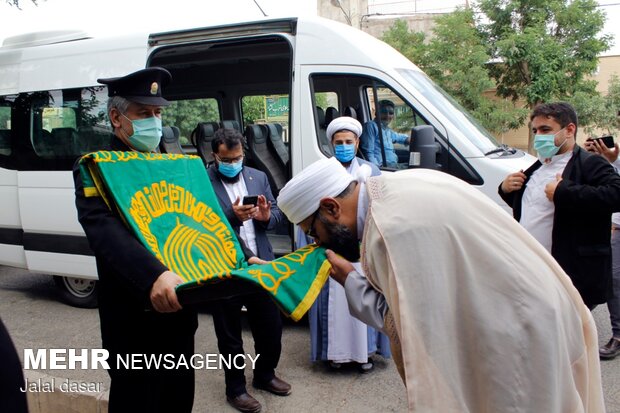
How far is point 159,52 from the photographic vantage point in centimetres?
510

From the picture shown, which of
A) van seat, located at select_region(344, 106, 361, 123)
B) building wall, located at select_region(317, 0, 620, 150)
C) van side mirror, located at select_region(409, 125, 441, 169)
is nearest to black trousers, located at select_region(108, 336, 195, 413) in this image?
van side mirror, located at select_region(409, 125, 441, 169)

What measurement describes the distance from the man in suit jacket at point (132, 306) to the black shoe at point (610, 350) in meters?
3.17

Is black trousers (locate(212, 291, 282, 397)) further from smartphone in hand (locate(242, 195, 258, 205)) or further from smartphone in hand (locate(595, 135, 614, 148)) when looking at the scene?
smartphone in hand (locate(595, 135, 614, 148))

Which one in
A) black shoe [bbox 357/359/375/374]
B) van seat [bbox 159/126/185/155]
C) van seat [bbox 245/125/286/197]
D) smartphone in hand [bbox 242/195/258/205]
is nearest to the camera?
smartphone in hand [bbox 242/195/258/205]

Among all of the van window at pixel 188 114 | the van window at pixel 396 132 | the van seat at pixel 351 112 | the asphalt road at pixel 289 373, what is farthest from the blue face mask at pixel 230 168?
the van window at pixel 188 114

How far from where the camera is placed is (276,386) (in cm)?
383

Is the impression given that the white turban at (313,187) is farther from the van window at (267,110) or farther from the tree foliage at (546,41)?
the tree foliage at (546,41)

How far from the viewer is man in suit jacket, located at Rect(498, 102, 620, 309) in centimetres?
325

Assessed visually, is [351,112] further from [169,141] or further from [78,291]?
[78,291]

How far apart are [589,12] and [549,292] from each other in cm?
1657

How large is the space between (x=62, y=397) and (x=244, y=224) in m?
1.53

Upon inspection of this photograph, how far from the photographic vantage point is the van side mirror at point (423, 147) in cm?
407

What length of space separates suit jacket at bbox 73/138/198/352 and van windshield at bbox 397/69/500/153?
9.24 feet

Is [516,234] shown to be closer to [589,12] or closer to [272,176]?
[272,176]
